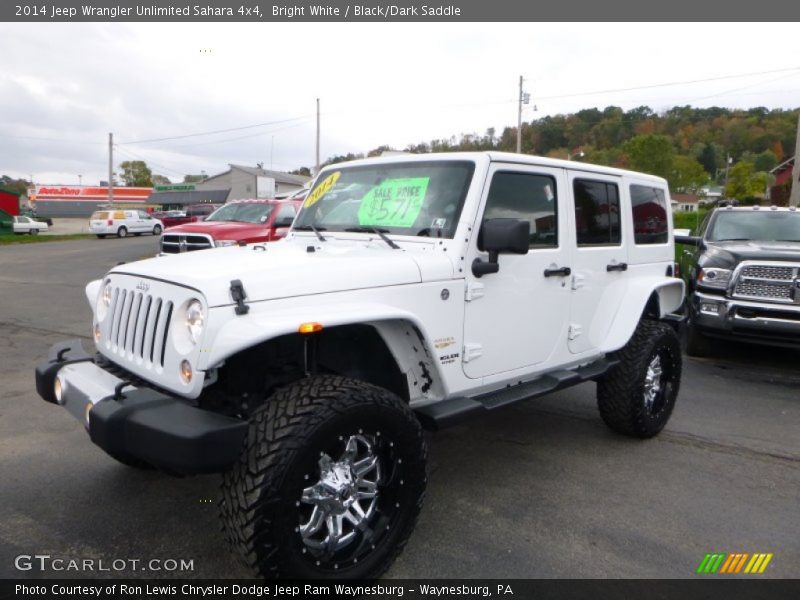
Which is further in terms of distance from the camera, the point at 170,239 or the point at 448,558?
the point at 170,239

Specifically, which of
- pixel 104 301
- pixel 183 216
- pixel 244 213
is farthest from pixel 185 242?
pixel 183 216

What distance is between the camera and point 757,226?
7.77m

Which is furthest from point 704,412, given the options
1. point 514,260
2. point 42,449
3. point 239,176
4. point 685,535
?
point 239,176

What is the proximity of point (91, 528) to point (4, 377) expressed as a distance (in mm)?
3516

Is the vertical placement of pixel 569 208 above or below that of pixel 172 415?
above

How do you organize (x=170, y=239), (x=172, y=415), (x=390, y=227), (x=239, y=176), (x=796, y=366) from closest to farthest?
1. (x=172, y=415)
2. (x=390, y=227)
3. (x=796, y=366)
4. (x=170, y=239)
5. (x=239, y=176)

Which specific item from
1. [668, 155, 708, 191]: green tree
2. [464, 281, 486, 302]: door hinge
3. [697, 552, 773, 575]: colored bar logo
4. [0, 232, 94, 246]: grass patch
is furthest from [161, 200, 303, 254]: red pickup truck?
[668, 155, 708, 191]: green tree

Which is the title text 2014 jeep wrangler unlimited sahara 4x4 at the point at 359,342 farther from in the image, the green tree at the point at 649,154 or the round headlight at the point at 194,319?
the green tree at the point at 649,154

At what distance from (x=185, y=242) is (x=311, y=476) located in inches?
362

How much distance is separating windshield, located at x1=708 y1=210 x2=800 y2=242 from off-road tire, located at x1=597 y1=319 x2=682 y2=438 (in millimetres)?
3894

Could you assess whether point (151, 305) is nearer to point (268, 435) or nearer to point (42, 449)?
point (268, 435)

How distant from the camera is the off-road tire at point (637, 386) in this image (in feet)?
14.0

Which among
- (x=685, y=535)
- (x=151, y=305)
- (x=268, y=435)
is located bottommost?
(x=685, y=535)

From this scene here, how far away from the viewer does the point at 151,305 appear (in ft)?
8.84
